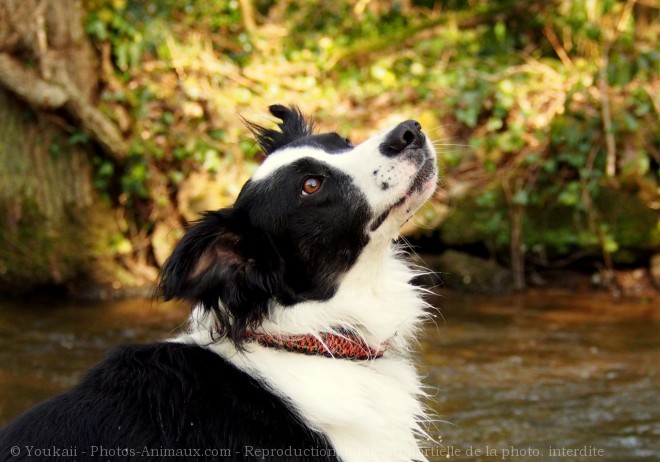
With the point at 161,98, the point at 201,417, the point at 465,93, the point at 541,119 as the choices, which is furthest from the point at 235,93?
the point at 201,417

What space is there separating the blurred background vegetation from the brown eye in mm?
4143

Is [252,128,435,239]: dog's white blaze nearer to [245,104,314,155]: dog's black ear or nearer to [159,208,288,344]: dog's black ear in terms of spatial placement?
Result: [159,208,288,344]: dog's black ear

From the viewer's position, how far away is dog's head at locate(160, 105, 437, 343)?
2857 mm

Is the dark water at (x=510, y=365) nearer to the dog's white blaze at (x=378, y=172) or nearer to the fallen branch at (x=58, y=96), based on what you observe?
the dog's white blaze at (x=378, y=172)

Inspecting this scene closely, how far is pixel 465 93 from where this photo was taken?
28.0ft

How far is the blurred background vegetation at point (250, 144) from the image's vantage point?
754 centimetres

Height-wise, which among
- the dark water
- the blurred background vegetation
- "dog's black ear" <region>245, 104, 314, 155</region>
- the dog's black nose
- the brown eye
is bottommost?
the dark water

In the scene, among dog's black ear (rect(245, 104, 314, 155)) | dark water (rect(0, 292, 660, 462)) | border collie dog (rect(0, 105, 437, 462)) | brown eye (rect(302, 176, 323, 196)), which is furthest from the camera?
dark water (rect(0, 292, 660, 462))

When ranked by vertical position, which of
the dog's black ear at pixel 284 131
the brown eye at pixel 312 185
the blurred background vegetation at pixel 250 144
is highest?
the dog's black ear at pixel 284 131

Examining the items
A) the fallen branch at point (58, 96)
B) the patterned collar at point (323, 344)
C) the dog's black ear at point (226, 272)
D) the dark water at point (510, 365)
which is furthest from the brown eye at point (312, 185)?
the fallen branch at point (58, 96)

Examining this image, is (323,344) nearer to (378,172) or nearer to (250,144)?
(378,172)

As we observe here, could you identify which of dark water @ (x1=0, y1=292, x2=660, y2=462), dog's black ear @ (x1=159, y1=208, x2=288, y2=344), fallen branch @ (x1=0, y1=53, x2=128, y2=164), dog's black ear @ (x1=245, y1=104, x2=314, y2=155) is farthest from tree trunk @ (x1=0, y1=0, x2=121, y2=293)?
dog's black ear @ (x1=159, y1=208, x2=288, y2=344)

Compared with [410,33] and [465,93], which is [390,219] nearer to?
[465,93]

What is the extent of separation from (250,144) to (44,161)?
210cm
